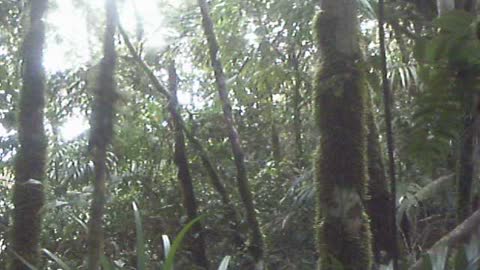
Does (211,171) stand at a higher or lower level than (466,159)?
higher

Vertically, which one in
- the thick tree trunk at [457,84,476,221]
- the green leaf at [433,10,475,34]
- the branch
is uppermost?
the green leaf at [433,10,475,34]

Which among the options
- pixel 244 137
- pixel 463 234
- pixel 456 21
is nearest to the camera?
pixel 456 21

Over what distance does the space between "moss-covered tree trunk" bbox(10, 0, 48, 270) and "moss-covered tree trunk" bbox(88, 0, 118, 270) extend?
2.94 ft

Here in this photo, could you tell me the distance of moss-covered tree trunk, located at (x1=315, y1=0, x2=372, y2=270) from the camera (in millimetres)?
2717

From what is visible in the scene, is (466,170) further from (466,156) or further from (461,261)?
(461,261)

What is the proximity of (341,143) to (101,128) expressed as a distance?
1.04 meters

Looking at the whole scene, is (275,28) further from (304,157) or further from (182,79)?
(182,79)

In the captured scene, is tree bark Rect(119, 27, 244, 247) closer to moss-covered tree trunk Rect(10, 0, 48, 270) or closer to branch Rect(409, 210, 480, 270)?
moss-covered tree trunk Rect(10, 0, 48, 270)

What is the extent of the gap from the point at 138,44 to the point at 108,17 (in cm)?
275

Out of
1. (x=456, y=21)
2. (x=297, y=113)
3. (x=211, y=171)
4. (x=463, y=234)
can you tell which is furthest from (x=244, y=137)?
(x=456, y=21)

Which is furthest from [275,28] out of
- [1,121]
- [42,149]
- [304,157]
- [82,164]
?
[42,149]

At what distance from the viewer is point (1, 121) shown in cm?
673

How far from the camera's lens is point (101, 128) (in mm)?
2988

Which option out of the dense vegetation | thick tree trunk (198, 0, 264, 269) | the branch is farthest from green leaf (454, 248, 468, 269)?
thick tree trunk (198, 0, 264, 269)
